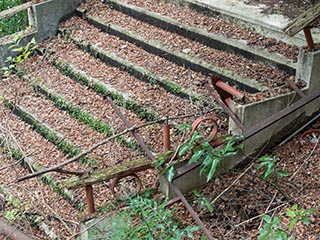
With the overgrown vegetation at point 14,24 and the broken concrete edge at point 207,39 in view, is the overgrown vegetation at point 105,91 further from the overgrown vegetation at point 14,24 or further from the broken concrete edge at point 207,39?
the overgrown vegetation at point 14,24

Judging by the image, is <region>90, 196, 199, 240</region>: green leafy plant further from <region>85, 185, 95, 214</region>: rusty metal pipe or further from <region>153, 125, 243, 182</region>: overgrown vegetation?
<region>153, 125, 243, 182</region>: overgrown vegetation

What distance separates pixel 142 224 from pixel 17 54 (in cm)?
409

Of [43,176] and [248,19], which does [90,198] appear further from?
[248,19]

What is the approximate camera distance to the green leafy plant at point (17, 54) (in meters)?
8.09

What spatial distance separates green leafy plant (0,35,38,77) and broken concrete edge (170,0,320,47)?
6.37 feet

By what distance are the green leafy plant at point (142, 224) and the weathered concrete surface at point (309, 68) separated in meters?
1.94

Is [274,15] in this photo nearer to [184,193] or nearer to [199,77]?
[199,77]

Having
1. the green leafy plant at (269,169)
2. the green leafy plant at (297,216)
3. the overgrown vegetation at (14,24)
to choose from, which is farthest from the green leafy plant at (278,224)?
A: the overgrown vegetation at (14,24)

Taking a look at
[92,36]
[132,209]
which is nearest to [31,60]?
[92,36]

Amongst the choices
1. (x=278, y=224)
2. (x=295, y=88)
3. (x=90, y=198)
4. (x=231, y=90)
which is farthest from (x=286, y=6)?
(x=90, y=198)

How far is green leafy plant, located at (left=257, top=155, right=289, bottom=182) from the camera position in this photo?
5.24 m

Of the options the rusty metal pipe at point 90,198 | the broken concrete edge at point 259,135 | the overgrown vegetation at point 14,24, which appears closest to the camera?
the rusty metal pipe at point 90,198

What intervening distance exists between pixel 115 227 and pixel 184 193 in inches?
32.2

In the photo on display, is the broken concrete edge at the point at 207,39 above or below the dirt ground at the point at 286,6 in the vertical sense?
below
